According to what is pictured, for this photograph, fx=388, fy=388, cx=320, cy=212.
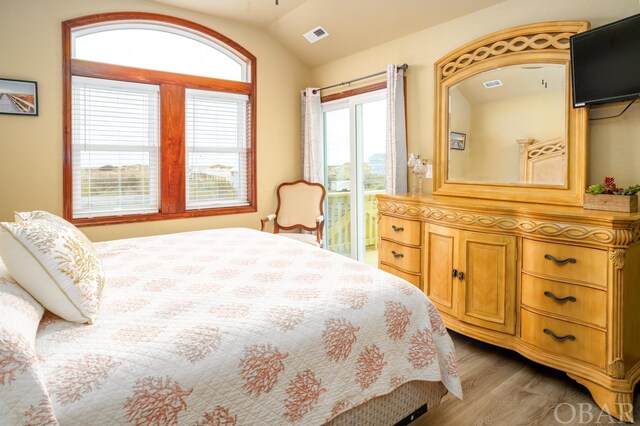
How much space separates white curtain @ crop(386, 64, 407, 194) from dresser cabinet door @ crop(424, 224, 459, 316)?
0.82m

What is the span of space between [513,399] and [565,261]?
2.63ft

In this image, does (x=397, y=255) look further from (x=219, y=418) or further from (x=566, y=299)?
(x=219, y=418)

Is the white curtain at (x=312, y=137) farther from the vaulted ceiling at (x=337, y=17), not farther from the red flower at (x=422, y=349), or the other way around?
the red flower at (x=422, y=349)

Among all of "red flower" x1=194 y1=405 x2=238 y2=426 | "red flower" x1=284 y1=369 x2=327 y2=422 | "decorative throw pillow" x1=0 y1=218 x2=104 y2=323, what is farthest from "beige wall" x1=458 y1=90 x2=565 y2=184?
"decorative throw pillow" x1=0 y1=218 x2=104 y2=323

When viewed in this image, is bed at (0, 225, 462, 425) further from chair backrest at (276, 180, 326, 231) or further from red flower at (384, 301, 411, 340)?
chair backrest at (276, 180, 326, 231)

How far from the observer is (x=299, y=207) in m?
4.46

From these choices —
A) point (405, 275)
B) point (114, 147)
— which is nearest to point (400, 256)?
point (405, 275)

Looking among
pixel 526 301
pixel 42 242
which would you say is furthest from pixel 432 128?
pixel 42 242

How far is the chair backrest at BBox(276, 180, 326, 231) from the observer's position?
4.38 m

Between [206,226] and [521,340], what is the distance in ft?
10.2

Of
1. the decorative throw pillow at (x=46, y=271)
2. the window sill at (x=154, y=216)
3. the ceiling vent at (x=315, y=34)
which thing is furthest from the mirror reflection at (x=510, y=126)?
the decorative throw pillow at (x=46, y=271)

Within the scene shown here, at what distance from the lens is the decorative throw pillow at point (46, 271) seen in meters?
1.27

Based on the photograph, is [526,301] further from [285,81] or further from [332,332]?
[285,81]

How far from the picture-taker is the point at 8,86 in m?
3.11
